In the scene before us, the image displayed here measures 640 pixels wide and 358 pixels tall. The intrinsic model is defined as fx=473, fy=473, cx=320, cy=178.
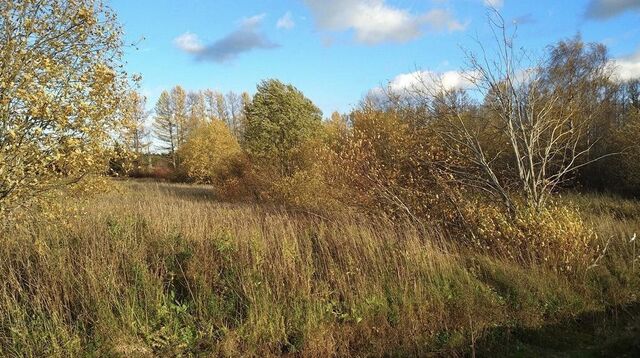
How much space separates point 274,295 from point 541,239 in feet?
16.4

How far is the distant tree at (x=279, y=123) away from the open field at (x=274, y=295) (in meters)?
18.4

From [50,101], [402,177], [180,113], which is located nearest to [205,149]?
[180,113]

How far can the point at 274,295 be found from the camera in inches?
242

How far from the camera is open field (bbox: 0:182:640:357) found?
5.36 meters

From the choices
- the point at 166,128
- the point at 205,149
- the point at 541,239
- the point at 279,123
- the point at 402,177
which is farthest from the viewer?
the point at 166,128

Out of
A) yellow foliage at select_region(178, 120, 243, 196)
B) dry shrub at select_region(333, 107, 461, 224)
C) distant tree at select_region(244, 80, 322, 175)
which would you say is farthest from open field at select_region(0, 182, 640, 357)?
yellow foliage at select_region(178, 120, 243, 196)

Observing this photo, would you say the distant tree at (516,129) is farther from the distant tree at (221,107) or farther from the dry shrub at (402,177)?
the distant tree at (221,107)

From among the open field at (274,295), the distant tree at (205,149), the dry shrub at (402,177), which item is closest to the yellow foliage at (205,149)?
the distant tree at (205,149)

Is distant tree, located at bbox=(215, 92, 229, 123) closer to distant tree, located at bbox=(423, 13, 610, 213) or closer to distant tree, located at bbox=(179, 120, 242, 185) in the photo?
distant tree, located at bbox=(179, 120, 242, 185)

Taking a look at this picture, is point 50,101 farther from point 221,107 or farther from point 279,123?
point 221,107

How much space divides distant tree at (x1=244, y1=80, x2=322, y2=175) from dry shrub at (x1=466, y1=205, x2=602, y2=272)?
17.3 metres

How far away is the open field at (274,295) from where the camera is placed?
5359 millimetres

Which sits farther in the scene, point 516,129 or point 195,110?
point 195,110

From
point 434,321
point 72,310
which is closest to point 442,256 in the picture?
point 434,321
